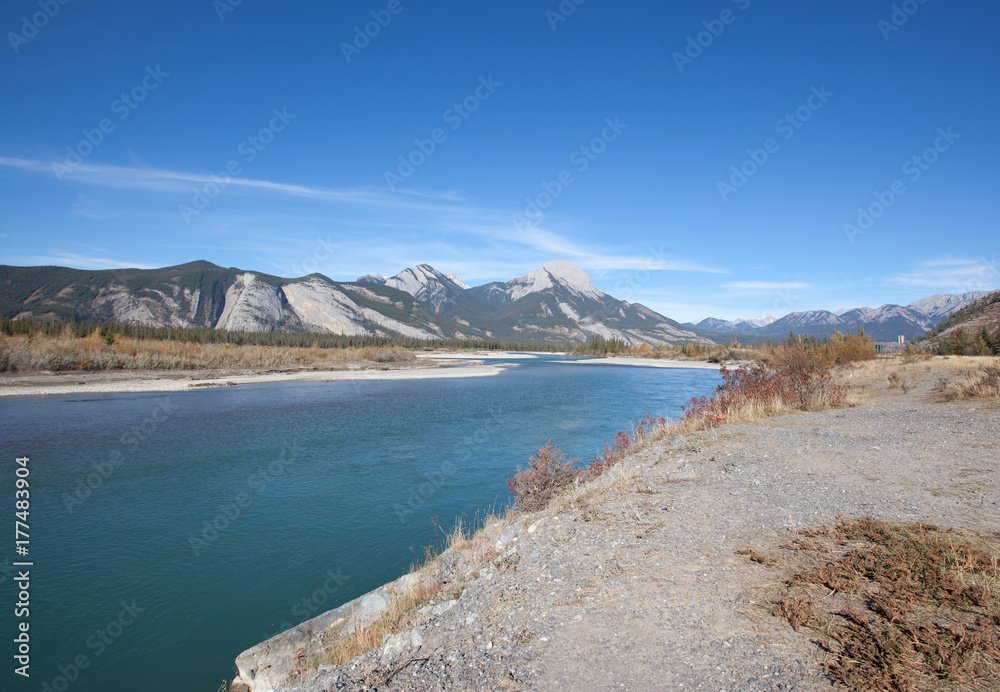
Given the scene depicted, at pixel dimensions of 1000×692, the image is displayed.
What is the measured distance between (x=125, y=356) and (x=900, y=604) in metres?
72.1

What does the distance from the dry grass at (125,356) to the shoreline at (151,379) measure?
8.14 feet

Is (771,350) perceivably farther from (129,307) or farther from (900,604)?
(129,307)

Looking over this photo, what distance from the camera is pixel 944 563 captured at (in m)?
4.89

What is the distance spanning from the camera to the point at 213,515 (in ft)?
46.2

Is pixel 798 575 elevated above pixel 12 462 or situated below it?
above

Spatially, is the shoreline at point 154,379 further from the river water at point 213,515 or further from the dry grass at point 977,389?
the dry grass at point 977,389

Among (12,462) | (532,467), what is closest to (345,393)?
(12,462)

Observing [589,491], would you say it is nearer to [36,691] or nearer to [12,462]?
[36,691]

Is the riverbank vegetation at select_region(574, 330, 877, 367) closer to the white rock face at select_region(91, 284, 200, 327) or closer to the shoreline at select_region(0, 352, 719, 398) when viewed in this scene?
the shoreline at select_region(0, 352, 719, 398)

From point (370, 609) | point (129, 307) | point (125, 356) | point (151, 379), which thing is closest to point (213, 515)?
point (370, 609)

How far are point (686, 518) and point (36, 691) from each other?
34.3ft

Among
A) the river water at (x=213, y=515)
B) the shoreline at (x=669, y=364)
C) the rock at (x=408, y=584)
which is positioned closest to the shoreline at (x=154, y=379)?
the river water at (x=213, y=515)

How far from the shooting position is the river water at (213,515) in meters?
8.64

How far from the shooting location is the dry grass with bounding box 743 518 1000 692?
11.3ft
